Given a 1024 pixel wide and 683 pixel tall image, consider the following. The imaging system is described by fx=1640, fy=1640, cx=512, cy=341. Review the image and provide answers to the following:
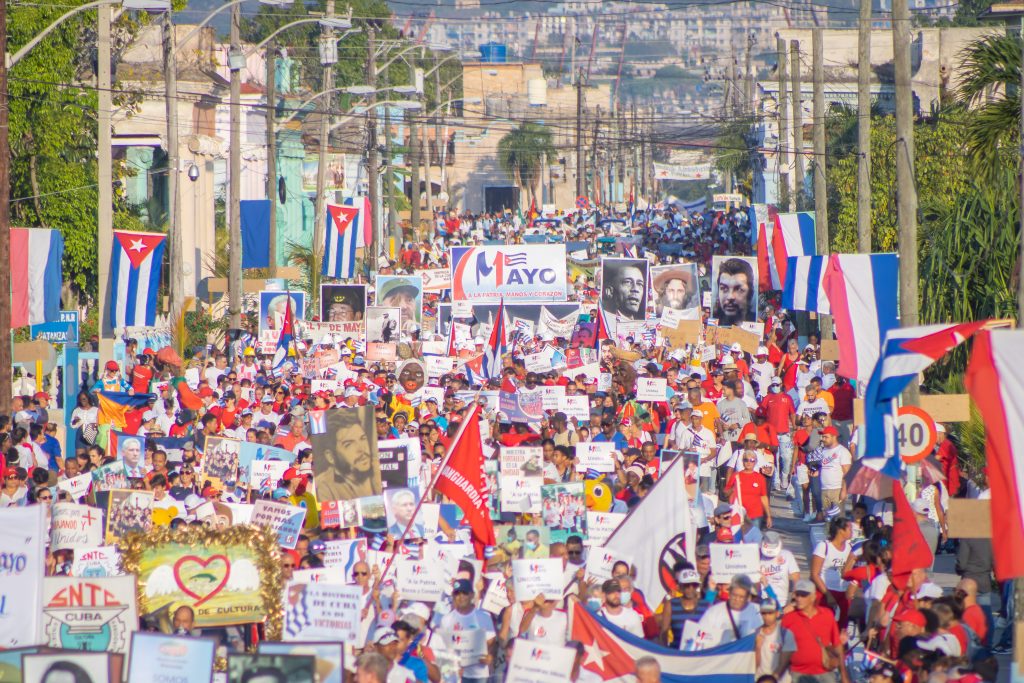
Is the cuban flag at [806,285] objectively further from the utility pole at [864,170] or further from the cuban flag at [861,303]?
the cuban flag at [861,303]

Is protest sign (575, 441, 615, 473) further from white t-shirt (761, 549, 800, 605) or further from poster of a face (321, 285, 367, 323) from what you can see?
poster of a face (321, 285, 367, 323)

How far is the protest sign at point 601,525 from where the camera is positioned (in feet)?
41.1

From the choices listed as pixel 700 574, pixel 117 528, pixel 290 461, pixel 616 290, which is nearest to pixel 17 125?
pixel 616 290

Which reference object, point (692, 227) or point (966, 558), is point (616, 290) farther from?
point (692, 227)

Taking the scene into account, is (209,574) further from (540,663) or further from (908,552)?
(908,552)

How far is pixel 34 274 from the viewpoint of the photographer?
20.1m

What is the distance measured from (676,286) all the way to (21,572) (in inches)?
658

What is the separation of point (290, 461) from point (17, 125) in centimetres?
1670

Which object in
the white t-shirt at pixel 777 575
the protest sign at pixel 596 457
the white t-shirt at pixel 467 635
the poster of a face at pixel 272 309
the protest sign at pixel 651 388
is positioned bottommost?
the white t-shirt at pixel 467 635

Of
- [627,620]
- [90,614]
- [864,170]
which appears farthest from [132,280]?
[627,620]

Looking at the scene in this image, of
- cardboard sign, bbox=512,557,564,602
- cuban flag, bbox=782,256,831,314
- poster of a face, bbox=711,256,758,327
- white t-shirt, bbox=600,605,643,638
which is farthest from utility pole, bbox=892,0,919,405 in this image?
poster of a face, bbox=711,256,758,327

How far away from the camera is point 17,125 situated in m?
30.0

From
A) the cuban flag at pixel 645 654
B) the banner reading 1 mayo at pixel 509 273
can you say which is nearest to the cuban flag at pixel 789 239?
the banner reading 1 mayo at pixel 509 273

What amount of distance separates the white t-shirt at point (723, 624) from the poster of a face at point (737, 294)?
15.7 m
